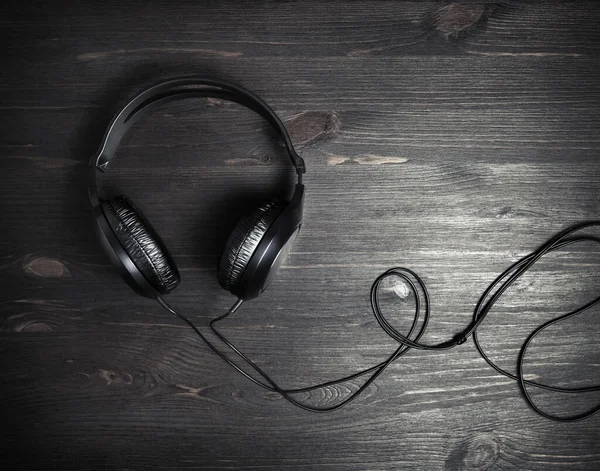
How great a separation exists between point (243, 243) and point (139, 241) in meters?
0.19

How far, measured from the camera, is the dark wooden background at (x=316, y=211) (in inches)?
44.2

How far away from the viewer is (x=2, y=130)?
1.13 metres

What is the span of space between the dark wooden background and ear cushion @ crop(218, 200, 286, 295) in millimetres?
159

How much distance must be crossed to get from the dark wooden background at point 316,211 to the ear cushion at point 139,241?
0.48 ft

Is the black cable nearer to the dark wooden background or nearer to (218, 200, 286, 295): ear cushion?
the dark wooden background

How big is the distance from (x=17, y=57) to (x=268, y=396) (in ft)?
2.95

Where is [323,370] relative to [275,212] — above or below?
below

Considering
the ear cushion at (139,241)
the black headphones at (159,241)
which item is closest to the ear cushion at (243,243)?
the black headphones at (159,241)

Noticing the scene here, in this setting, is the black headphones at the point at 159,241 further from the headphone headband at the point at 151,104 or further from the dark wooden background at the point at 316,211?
the dark wooden background at the point at 316,211

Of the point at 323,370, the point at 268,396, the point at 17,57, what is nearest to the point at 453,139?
the point at 323,370

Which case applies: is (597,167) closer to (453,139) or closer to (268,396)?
(453,139)

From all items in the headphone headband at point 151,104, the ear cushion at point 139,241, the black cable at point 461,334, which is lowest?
the black cable at point 461,334

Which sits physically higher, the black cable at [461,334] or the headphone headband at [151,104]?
the headphone headband at [151,104]

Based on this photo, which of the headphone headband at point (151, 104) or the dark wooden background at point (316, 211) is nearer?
the headphone headband at point (151, 104)
